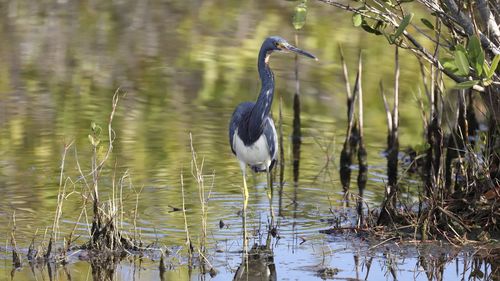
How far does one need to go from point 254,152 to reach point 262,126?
0.69 feet

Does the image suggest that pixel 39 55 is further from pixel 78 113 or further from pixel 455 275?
pixel 455 275

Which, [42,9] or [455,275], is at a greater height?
[42,9]

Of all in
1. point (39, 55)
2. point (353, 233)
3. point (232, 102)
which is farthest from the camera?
point (39, 55)

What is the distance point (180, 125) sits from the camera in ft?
37.2

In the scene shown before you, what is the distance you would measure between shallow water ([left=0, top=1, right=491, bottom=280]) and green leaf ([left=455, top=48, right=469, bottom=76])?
1.41m

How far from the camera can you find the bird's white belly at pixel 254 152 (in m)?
8.66

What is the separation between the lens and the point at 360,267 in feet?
23.5

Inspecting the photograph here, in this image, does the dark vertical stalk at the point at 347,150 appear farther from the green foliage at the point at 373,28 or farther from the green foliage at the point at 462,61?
the green foliage at the point at 462,61

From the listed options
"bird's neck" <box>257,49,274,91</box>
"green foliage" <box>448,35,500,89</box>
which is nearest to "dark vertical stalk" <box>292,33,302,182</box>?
"bird's neck" <box>257,49,274,91</box>

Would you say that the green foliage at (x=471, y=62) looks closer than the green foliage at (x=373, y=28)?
Yes

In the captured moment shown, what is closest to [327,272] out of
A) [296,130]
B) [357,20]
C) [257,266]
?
[257,266]

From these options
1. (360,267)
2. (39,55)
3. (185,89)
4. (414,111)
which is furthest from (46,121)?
(360,267)

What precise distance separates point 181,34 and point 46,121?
462 cm

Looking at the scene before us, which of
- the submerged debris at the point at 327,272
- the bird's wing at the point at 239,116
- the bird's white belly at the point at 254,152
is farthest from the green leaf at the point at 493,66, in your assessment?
→ the bird's wing at the point at 239,116
